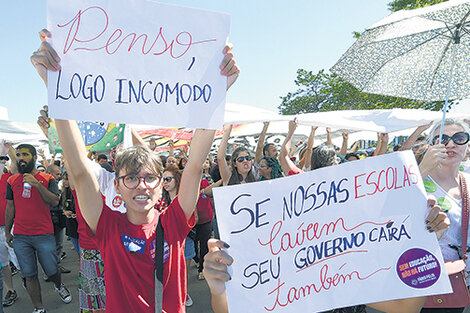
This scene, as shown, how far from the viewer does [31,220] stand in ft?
13.3

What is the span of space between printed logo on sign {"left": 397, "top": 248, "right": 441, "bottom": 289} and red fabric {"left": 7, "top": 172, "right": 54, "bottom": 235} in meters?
4.16

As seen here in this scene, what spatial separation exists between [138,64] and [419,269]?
5.10ft

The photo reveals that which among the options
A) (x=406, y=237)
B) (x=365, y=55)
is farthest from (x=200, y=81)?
(x=365, y=55)

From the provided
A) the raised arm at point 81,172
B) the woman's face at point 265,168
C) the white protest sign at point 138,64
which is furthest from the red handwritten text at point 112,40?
the woman's face at point 265,168

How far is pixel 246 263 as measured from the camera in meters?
1.32

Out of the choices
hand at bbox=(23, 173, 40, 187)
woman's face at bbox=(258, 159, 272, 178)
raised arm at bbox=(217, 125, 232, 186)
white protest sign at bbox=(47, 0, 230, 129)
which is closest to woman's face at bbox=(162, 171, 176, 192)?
raised arm at bbox=(217, 125, 232, 186)

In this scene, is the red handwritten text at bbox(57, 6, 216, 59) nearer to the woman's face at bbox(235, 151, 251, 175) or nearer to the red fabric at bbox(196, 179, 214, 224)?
the woman's face at bbox(235, 151, 251, 175)

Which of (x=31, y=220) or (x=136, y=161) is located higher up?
(x=136, y=161)

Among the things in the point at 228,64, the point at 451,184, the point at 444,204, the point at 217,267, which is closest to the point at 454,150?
the point at 451,184

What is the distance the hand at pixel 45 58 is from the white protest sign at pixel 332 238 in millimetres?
917

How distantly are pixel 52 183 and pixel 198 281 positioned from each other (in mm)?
2566

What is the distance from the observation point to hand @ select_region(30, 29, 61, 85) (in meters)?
1.40

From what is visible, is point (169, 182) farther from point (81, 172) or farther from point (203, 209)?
point (81, 172)

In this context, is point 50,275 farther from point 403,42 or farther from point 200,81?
point 403,42
